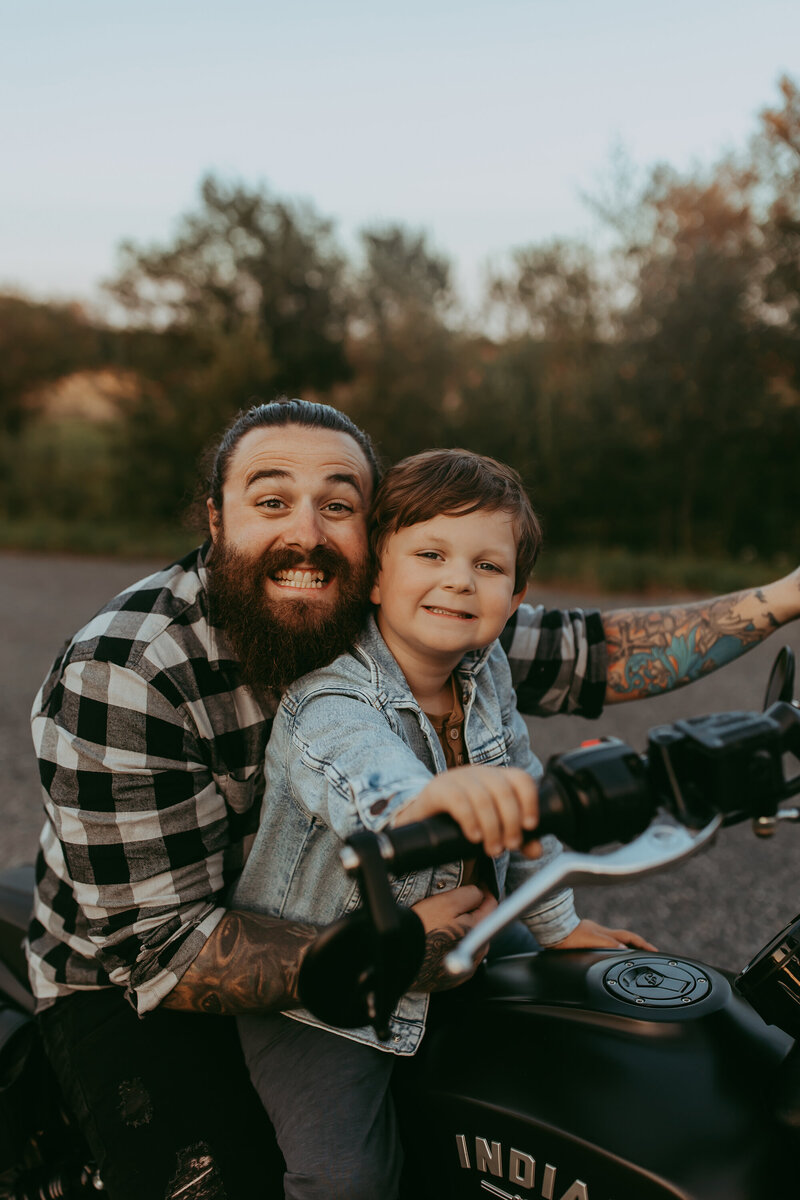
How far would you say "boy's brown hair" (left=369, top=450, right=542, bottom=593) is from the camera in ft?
6.29

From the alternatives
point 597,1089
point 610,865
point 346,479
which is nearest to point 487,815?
point 610,865

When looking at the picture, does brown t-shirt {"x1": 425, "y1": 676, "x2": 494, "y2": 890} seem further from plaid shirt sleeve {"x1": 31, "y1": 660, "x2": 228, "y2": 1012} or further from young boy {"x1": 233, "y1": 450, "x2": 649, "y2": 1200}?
plaid shirt sleeve {"x1": 31, "y1": 660, "x2": 228, "y2": 1012}

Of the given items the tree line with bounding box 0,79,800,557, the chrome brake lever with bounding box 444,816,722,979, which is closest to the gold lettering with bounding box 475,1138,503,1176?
the chrome brake lever with bounding box 444,816,722,979

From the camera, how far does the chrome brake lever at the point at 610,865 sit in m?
0.92

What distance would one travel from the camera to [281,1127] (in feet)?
5.10

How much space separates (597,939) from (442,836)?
1196mm

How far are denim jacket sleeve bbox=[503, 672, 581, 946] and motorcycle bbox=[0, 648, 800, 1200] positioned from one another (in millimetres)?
241

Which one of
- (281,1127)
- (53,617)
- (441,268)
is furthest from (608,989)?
(441,268)

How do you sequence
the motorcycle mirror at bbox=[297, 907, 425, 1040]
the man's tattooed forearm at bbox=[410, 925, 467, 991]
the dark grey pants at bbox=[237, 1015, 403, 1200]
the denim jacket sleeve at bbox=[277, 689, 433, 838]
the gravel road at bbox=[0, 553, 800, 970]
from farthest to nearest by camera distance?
the gravel road at bbox=[0, 553, 800, 970]
the man's tattooed forearm at bbox=[410, 925, 467, 991]
the dark grey pants at bbox=[237, 1015, 403, 1200]
the denim jacket sleeve at bbox=[277, 689, 433, 838]
the motorcycle mirror at bbox=[297, 907, 425, 1040]

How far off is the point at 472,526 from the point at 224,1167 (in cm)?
129

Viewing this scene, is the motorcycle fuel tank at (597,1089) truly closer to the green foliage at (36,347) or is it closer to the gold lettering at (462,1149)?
the gold lettering at (462,1149)

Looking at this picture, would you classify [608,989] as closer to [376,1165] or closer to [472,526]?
[376,1165]

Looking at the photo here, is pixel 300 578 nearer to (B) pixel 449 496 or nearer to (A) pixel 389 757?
(B) pixel 449 496

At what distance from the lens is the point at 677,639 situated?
2.31m
